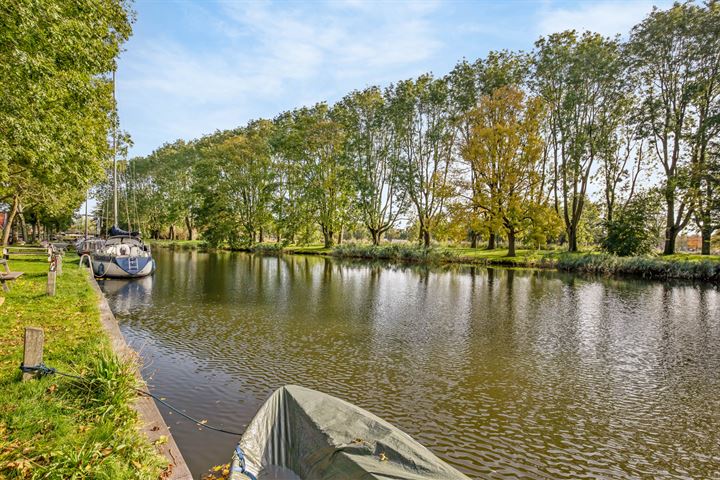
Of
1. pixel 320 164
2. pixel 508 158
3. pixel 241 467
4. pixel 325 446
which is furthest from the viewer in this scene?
pixel 320 164

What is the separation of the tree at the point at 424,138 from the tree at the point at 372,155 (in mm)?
1211

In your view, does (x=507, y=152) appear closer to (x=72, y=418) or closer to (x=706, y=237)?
(x=706, y=237)

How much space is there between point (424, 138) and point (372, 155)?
6353mm

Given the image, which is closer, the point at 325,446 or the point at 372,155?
the point at 325,446

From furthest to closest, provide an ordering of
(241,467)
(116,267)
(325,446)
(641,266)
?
1. (641,266)
2. (116,267)
3. (241,467)
4. (325,446)

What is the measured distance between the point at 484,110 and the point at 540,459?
32824 millimetres

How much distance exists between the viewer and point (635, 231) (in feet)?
95.2

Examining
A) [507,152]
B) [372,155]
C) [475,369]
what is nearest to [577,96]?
[507,152]

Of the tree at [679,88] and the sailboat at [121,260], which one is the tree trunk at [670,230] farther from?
the sailboat at [121,260]

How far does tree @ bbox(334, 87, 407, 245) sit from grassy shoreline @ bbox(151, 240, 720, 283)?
19.8 ft

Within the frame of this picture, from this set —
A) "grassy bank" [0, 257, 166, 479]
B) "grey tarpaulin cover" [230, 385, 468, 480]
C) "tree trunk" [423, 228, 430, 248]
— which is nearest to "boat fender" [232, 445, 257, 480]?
"grey tarpaulin cover" [230, 385, 468, 480]

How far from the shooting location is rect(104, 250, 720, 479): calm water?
509 centimetres

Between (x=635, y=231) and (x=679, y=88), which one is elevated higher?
(x=679, y=88)

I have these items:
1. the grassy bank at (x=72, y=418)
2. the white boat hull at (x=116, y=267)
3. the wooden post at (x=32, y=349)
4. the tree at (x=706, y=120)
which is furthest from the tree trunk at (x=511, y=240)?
the wooden post at (x=32, y=349)
